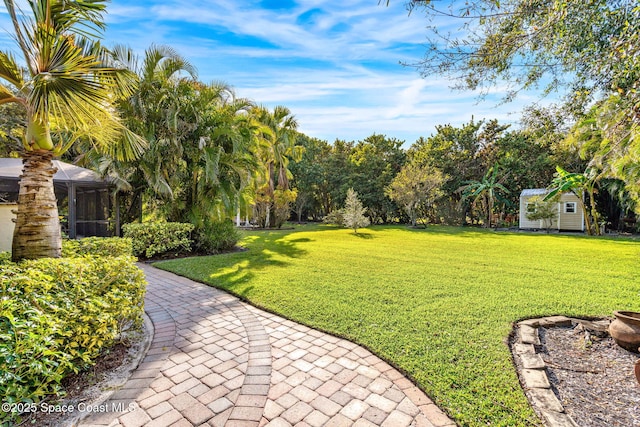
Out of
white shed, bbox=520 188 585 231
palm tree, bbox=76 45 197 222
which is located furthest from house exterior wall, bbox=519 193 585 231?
palm tree, bbox=76 45 197 222

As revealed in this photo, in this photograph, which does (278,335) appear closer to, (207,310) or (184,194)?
(207,310)

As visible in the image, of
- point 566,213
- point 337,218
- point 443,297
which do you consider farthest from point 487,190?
point 443,297

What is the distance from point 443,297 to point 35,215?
6372mm

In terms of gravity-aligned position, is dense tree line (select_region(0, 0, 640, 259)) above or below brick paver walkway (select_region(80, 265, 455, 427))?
above

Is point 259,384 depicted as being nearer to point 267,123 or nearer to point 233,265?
point 233,265

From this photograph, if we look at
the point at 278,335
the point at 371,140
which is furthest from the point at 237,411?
the point at 371,140

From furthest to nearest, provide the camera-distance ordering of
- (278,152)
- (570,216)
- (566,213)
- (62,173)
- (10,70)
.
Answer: (278,152)
(566,213)
(570,216)
(62,173)
(10,70)

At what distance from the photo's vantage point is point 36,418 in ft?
7.68

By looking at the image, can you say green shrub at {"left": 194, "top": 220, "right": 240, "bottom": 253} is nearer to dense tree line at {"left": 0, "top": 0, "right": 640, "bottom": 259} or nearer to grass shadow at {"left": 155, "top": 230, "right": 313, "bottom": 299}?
dense tree line at {"left": 0, "top": 0, "right": 640, "bottom": 259}

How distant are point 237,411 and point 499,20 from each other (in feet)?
16.1

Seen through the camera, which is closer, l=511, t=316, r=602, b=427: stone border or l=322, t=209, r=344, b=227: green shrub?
l=511, t=316, r=602, b=427: stone border

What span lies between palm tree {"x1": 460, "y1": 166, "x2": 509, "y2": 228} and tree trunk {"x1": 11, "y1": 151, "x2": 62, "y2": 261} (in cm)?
2195

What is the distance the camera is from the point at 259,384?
9.44 ft

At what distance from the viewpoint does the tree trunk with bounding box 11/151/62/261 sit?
Answer: 4008 millimetres
